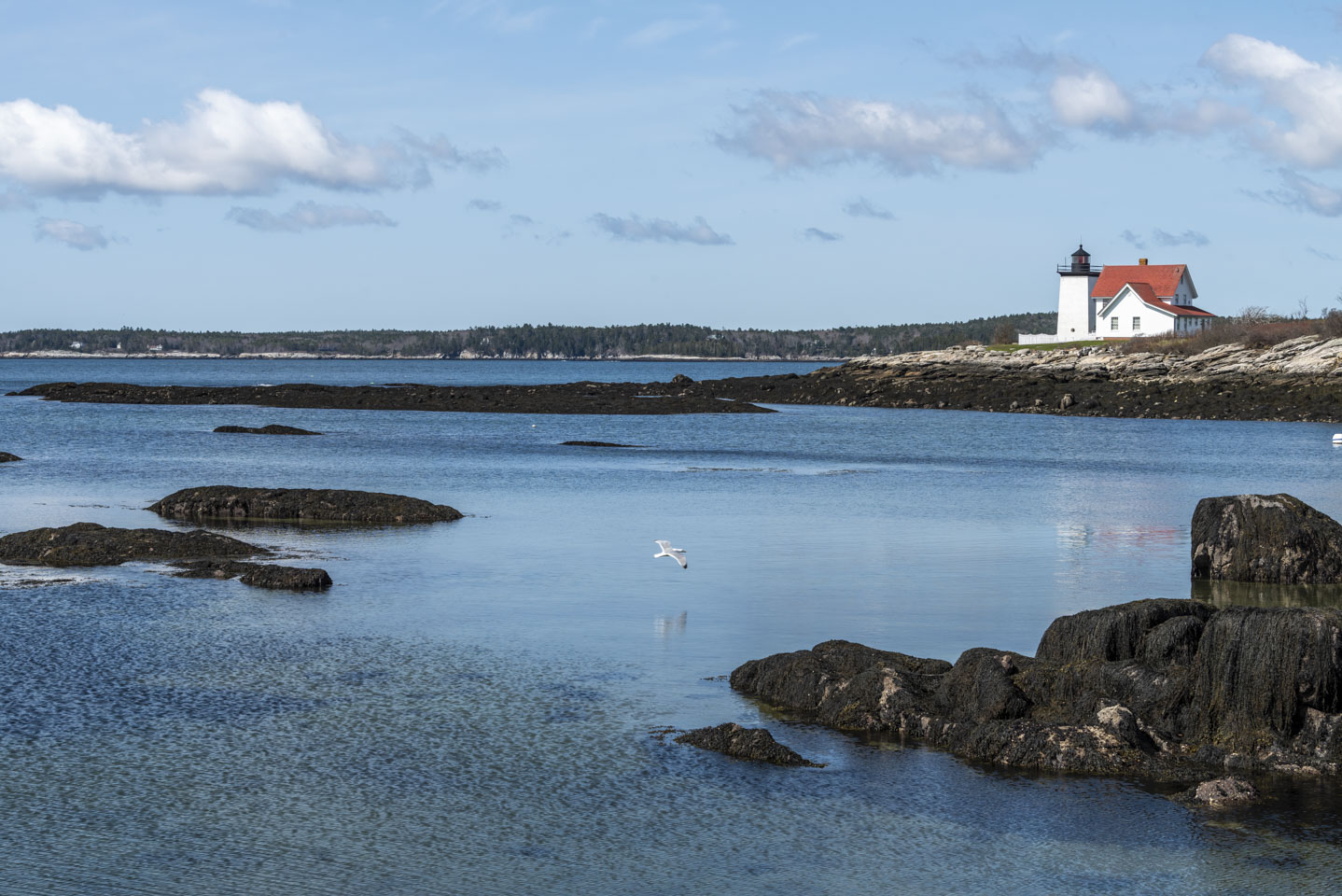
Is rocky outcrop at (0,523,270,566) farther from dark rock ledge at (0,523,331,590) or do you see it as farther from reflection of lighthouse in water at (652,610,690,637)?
reflection of lighthouse in water at (652,610,690,637)

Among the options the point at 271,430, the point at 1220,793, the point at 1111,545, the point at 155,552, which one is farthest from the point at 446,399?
the point at 1220,793

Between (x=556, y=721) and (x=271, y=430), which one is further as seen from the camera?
(x=271, y=430)

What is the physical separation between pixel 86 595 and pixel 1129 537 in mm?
16161

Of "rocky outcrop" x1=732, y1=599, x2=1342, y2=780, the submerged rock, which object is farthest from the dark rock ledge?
the submerged rock

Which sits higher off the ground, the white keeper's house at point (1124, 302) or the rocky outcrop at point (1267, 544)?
the white keeper's house at point (1124, 302)

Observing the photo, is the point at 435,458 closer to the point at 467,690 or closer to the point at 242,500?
the point at 242,500

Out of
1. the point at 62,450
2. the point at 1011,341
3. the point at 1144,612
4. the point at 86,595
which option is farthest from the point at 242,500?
the point at 1011,341

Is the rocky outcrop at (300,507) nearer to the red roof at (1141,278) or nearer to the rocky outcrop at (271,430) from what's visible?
the rocky outcrop at (271,430)

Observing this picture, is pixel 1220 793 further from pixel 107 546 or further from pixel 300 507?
pixel 300 507

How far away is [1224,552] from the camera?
59.3ft

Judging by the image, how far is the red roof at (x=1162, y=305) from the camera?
9775cm

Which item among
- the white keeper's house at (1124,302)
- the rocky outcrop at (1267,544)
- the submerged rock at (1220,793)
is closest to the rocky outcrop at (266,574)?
the submerged rock at (1220,793)

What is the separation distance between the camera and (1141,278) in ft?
337

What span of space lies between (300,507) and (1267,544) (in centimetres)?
1560
